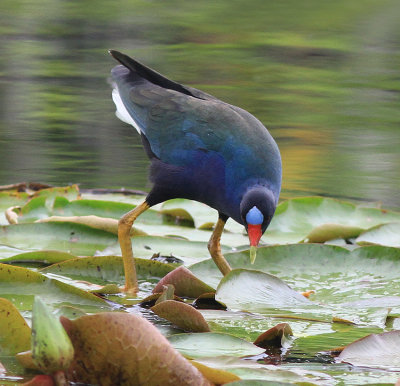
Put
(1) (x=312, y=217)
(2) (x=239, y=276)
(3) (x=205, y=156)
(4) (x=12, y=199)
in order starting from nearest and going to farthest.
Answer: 1. (2) (x=239, y=276)
2. (3) (x=205, y=156)
3. (1) (x=312, y=217)
4. (4) (x=12, y=199)

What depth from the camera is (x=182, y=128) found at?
381 centimetres

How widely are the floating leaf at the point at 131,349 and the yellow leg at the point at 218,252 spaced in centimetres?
134

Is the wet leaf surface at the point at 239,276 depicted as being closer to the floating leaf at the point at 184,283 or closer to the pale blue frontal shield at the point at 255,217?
the floating leaf at the point at 184,283

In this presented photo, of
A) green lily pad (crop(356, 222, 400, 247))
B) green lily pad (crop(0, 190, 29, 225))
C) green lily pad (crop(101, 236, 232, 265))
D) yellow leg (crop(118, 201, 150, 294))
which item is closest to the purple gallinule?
yellow leg (crop(118, 201, 150, 294))

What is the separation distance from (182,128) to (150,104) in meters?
0.30

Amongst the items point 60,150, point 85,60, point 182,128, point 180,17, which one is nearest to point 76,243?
point 182,128

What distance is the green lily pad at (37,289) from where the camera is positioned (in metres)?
2.79

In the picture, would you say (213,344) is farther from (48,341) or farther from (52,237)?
(52,237)

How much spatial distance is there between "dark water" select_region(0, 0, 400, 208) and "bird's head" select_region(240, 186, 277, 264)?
5.68ft

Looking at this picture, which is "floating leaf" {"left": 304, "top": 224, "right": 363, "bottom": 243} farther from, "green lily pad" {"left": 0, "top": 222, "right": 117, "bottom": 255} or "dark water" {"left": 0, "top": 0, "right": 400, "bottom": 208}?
"dark water" {"left": 0, "top": 0, "right": 400, "bottom": 208}

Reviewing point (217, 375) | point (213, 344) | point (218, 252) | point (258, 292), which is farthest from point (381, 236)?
point (217, 375)

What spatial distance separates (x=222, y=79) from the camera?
26.6 ft

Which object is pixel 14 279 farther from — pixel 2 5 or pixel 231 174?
pixel 2 5

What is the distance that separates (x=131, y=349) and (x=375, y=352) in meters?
0.73
